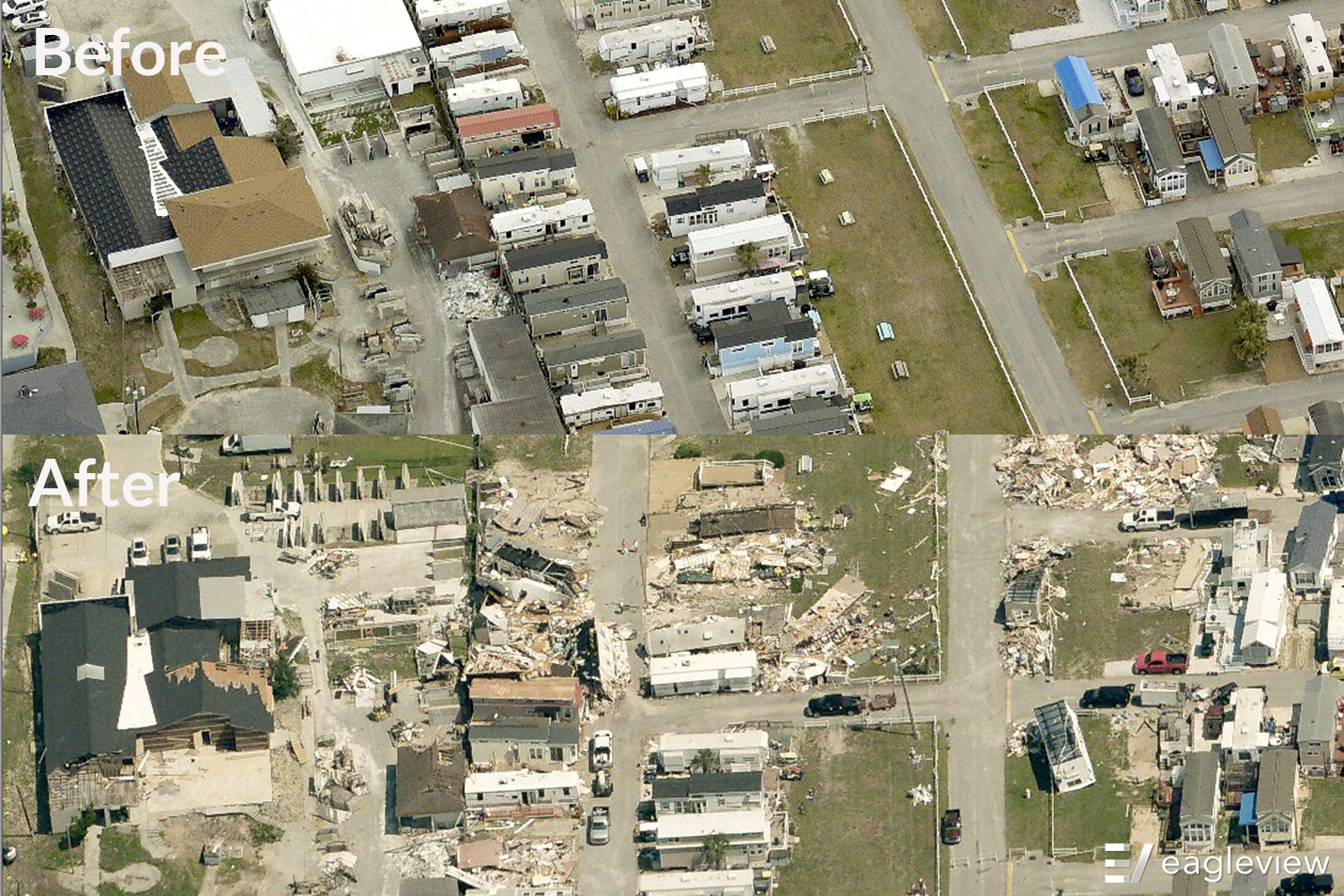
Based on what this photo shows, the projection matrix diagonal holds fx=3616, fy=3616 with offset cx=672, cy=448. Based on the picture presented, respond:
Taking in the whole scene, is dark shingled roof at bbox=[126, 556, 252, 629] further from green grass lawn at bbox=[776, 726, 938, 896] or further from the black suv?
green grass lawn at bbox=[776, 726, 938, 896]

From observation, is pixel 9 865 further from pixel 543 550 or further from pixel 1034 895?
pixel 1034 895

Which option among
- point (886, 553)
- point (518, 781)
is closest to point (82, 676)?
point (518, 781)

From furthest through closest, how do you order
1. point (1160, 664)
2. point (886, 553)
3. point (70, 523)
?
point (886, 553)
point (70, 523)
point (1160, 664)

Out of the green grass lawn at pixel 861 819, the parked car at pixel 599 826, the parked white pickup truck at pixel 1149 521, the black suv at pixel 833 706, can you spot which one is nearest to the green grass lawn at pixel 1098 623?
the parked white pickup truck at pixel 1149 521

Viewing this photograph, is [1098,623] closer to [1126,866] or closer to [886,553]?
[886,553]

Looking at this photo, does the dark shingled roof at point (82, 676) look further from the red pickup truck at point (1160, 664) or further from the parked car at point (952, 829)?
the red pickup truck at point (1160, 664)
